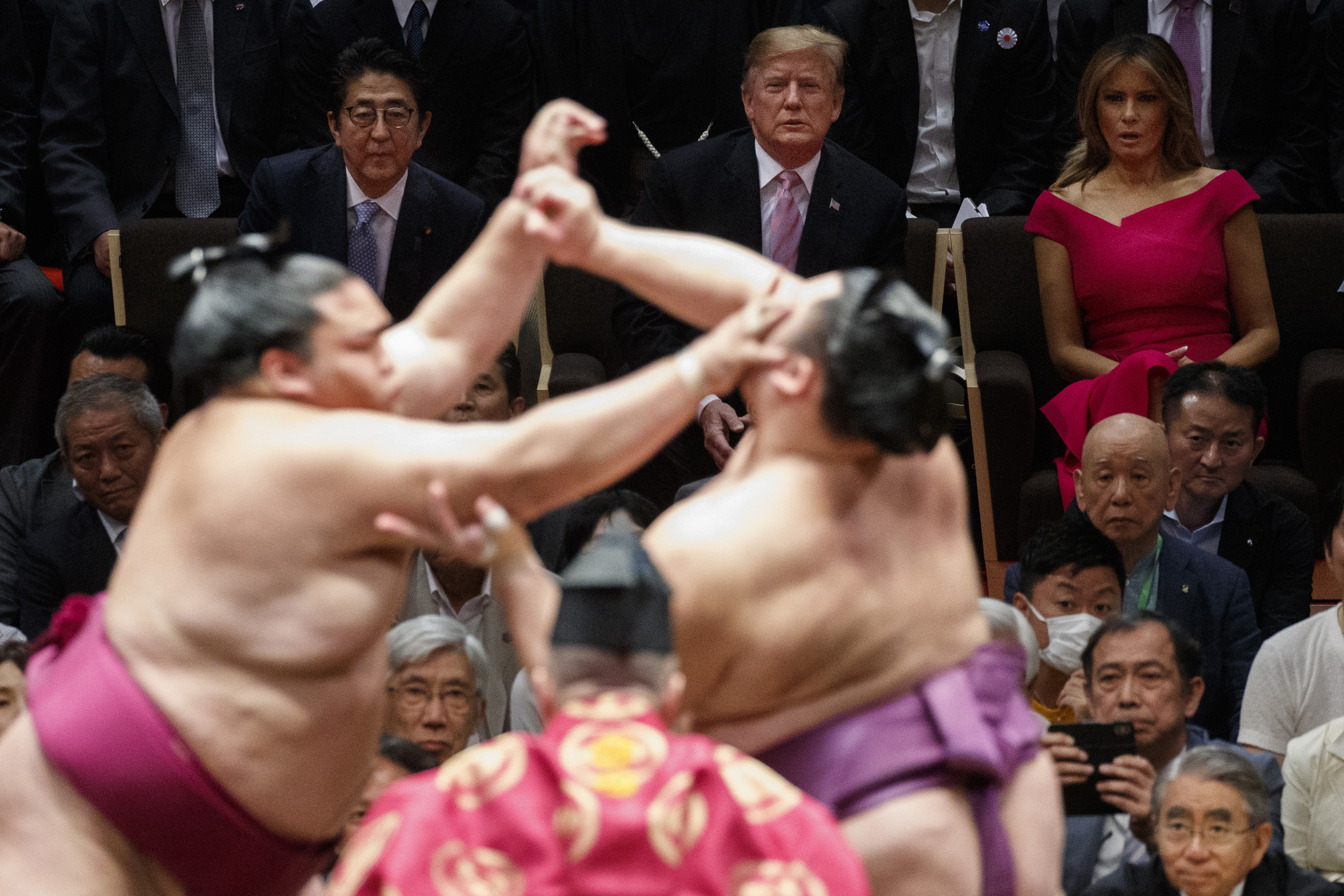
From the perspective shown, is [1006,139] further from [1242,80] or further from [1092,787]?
[1092,787]

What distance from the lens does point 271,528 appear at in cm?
207

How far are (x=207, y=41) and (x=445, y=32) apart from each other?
0.74 meters

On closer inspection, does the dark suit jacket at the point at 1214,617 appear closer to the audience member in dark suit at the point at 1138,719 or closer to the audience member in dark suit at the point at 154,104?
the audience member in dark suit at the point at 1138,719

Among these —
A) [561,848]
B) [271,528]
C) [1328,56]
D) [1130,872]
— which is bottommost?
[1130,872]

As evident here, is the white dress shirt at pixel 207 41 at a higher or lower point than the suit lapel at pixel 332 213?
higher

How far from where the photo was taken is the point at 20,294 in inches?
196

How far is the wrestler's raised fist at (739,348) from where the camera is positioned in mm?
2070

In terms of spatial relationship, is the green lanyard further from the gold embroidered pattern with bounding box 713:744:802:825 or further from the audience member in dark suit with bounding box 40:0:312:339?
the audience member in dark suit with bounding box 40:0:312:339

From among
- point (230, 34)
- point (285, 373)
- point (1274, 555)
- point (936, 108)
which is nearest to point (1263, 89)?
point (936, 108)

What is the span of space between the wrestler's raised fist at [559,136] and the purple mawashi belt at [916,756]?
0.81 meters

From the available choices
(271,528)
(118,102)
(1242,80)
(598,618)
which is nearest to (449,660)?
(271,528)

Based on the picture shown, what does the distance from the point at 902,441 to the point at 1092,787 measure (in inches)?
57.0

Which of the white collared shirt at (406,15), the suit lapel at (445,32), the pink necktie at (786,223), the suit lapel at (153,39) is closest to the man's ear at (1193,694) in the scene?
the pink necktie at (786,223)

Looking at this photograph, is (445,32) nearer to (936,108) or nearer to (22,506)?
(936,108)
